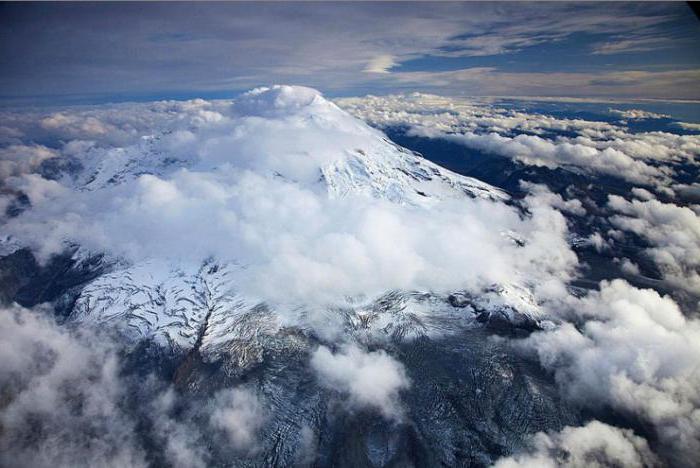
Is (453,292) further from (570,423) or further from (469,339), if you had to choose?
(570,423)

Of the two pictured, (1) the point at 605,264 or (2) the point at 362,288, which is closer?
(2) the point at 362,288

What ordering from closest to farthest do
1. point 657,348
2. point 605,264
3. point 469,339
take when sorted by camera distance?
point 657,348, point 469,339, point 605,264

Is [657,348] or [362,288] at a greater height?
[657,348]

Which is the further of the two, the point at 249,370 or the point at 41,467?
the point at 249,370

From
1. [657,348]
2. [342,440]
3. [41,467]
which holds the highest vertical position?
[657,348]

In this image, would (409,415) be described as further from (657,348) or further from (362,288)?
(657,348)

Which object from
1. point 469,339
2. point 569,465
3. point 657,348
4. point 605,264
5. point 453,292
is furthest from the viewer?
point 605,264

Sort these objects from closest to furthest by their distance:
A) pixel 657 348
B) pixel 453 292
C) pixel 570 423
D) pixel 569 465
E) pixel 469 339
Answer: pixel 569 465
pixel 570 423
pixel 657 348
pixel 469 339
pixel 453 292

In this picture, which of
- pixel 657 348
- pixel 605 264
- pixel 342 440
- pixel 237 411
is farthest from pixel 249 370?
pixel 605 264

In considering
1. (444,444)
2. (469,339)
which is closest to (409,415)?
(444,444)
